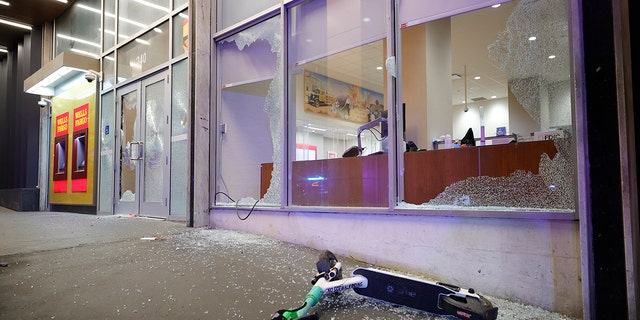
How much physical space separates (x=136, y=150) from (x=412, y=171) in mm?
4768

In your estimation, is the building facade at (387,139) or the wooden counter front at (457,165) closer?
the building facade at (387,139)

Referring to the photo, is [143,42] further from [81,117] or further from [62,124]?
[62,124]

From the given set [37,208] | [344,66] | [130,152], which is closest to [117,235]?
[130,152]

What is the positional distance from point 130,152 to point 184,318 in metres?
5.03

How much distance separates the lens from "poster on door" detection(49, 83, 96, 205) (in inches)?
290

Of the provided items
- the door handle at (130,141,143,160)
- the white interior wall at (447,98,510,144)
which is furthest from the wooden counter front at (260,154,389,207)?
the white interior wall at (447,98,510,144)

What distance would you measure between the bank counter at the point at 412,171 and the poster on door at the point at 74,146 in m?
5.75

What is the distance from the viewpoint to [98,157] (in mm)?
7145

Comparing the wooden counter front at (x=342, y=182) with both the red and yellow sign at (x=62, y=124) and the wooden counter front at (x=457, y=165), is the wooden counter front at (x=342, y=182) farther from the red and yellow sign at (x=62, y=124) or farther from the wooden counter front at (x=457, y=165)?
the red and yellow sign at (x=62, y=124)

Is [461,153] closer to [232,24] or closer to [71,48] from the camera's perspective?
[232,24]

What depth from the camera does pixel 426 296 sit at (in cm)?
Answer: 173

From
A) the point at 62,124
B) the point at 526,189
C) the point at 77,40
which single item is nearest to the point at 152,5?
the point at 77,40

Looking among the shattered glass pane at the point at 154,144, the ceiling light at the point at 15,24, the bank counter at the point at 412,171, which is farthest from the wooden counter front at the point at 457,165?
the ceiling light at the point at 15,24

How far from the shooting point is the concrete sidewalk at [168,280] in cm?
176
